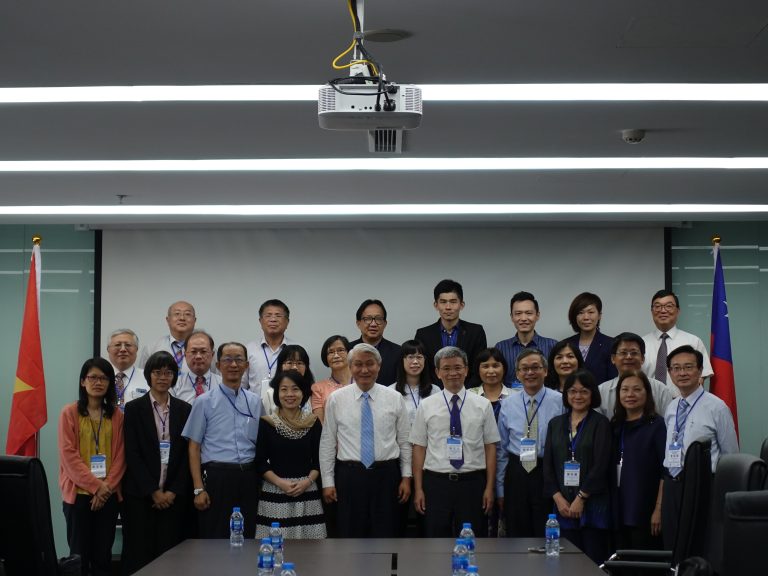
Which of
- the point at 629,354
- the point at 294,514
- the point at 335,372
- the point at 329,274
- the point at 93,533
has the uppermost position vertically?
the point at 329,274

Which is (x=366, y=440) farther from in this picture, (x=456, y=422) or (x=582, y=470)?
(x=582, y=470)

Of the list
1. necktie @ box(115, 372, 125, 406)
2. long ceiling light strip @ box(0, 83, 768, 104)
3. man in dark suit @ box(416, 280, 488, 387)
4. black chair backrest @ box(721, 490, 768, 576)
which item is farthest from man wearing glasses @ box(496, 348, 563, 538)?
black chair backrest @ box(721, 490, 768, 576)

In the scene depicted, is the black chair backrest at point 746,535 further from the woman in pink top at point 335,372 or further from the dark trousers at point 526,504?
the woman in pink top at point 335,372

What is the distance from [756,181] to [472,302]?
301cm

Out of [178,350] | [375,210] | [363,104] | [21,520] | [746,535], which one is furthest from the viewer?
[375,210]

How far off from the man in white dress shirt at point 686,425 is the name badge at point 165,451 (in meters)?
3.23

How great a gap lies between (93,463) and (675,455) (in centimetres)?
375

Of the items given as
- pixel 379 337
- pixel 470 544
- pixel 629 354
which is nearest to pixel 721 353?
pixel 629 354

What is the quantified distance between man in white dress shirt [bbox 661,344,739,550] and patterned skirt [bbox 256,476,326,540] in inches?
86.0

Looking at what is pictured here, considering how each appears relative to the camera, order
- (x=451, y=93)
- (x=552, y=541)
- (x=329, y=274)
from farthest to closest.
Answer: (x=329, y=274) → (x=552, y=541) → (x=451, y=93)

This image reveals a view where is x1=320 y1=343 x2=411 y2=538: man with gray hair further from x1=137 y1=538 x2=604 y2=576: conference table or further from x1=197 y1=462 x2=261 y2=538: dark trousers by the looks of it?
x1=137 y1=538 x2=604 y2=576: conference table

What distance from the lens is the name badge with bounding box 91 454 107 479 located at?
662 centimetres

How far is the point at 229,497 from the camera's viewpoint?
21.6 ft

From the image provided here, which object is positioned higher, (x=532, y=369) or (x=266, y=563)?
(x=532, y=369)
